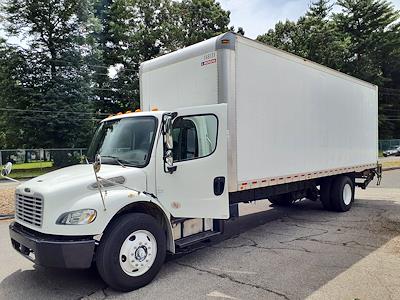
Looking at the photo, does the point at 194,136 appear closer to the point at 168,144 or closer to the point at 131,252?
the point at 168,144

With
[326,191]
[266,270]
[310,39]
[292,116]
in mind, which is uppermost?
[310,39]

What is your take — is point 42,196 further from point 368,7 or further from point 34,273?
point 368,7

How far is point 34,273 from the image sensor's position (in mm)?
5242

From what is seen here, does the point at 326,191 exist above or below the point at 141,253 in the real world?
above

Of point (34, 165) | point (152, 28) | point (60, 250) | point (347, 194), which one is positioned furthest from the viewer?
point (152, 28)

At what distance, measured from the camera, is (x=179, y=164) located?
5.29 meters

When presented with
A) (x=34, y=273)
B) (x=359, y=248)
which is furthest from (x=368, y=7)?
(x=34, y=273)

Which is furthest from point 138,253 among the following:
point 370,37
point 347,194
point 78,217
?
point 370,37

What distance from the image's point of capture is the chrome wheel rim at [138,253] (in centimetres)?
456

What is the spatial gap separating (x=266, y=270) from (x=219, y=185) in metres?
1.44

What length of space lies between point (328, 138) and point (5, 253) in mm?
7306

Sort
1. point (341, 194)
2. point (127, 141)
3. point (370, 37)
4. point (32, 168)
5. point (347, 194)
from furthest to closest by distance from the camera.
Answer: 1. point (370, 37)
2. point (32, 168)
3. point (347, 194)
4. point (341, 194)
5. point (127, 141)

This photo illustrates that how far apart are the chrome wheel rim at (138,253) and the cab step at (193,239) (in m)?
0.56

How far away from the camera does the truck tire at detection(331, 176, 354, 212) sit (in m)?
9.31
